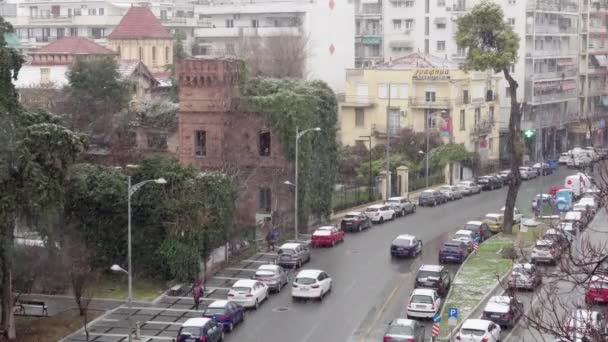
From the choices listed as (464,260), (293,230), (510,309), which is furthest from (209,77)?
(510,309)

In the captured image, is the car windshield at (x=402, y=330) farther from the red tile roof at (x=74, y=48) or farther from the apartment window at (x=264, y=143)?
the red tile roof at (x=74, y=48)

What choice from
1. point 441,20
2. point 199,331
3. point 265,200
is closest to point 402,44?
point 441,20

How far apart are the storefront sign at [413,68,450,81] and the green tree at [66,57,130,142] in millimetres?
25841

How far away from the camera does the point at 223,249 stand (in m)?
50.6

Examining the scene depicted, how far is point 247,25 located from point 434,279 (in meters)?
69.7

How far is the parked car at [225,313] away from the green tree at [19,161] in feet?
22.9

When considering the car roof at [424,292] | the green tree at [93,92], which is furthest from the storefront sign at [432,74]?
the car roof at [424,292]

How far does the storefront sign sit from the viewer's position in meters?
83.9

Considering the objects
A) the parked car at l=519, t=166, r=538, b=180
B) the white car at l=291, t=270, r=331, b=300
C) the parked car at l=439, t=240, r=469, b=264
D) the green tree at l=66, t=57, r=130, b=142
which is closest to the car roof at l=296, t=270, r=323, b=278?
the white car at l=291, t=270, r=331, b=300

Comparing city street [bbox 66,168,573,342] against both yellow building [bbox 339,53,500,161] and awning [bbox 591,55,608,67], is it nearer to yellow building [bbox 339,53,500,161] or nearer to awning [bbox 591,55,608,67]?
yellow building [bbox 339,53,500,161]

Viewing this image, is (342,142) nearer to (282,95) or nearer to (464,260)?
(282,95)

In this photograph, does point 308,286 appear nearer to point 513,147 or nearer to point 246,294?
point 246,294

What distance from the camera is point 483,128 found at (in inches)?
3533

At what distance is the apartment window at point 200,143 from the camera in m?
60.7
